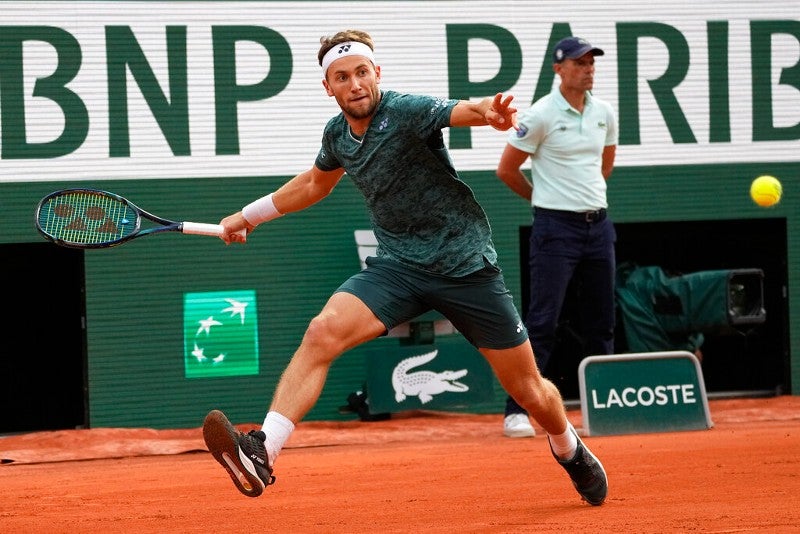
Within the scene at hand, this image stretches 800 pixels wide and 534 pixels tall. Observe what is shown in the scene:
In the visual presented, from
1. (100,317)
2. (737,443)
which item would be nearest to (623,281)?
(737,443)

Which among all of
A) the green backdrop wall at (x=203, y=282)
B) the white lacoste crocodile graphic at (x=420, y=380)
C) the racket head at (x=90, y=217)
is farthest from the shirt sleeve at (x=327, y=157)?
the green backdrop wall at (x=203, y=282)

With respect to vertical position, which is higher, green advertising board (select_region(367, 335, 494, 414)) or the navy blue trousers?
the navy blue trousers

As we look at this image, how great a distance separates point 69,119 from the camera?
8.66m

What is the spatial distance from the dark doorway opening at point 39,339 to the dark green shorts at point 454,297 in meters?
6.25

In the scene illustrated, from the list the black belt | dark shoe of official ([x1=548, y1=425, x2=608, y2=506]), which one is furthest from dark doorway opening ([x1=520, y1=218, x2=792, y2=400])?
dark shoe of official ([x1=548, y1=425, x2=608, y2=506])

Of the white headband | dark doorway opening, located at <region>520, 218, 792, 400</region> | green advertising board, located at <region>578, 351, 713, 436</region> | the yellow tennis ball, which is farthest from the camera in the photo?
dark doorway opening, located at <region>520, 218, 792, 400</region>

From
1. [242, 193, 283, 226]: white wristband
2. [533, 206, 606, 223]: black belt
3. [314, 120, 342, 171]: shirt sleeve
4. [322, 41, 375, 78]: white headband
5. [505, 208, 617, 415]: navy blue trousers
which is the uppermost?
[322, 41, 375, 78]: white headband

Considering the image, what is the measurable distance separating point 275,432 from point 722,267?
25.0ft

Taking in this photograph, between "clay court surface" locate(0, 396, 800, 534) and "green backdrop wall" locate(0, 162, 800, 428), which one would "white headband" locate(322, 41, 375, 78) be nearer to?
"clay court surface" locate(0, 396, 800, 534)

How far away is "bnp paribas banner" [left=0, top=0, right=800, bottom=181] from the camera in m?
8.65

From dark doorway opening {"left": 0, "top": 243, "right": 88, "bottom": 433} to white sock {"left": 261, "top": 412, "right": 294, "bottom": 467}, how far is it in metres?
6.49

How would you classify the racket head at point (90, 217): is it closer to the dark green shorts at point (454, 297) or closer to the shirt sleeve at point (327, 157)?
the shirt sleeve at point (327, 157)

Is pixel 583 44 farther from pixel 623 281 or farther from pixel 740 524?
pixel 740 524

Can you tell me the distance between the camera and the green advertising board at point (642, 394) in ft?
25.3
